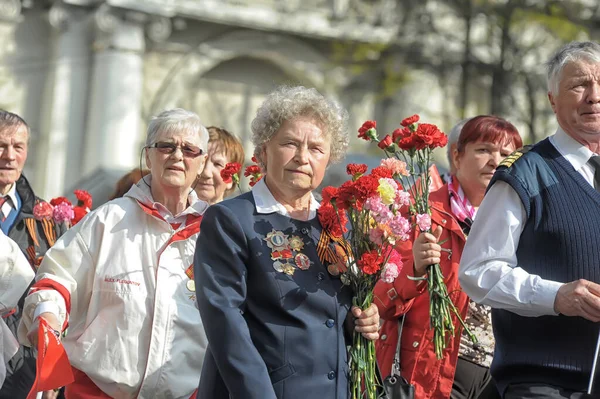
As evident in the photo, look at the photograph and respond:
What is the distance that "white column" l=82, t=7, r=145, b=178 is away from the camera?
21.8 meters

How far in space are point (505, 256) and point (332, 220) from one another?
0.74m

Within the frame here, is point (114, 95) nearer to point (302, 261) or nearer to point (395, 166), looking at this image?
point (395, 166)

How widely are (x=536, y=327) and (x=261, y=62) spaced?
20388 mm

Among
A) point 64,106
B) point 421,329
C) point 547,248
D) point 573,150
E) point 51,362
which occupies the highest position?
point 64,106

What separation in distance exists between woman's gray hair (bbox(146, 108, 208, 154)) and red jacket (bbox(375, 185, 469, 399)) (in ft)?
3.86

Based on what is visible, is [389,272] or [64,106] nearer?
[389,272]

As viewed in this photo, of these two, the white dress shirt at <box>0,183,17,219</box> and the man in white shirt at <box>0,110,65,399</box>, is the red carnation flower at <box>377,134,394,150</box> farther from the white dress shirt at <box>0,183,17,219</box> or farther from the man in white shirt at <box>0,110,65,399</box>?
the white dress shirt at <box>0,183,17,219</box>

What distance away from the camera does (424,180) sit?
16.1ft

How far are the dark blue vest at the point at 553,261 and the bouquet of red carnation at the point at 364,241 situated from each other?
0.46 meters

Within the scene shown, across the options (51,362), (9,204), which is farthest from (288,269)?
(9,204)

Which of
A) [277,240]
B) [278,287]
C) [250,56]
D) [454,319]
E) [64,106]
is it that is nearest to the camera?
[278,287]

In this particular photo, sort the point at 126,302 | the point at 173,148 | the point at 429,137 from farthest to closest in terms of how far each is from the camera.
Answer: the point at 173,148 < the point at 126,302 < the point at 429,137

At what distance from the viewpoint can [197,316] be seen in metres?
5.28

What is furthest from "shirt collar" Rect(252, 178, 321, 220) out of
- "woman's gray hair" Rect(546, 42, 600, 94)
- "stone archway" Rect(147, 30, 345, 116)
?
"stone archway" Rect(147, 30, 345, 116)
